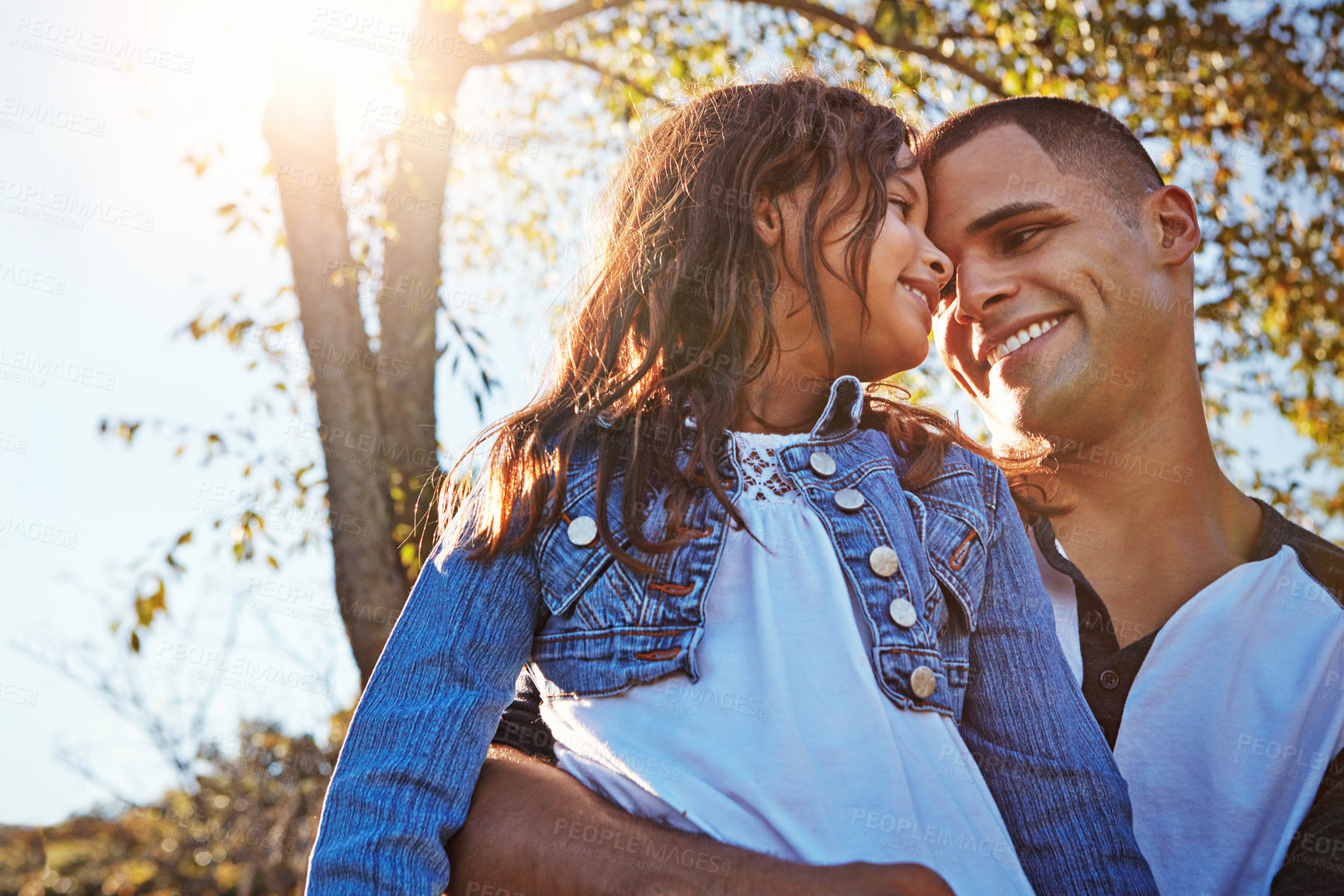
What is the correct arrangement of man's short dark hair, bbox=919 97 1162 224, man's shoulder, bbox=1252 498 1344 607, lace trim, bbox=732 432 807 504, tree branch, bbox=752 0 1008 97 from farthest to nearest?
tree branch, bbox=752 0 1008 97 < man's short dark hair, bbox=919 97 1162 224 < man's shoulder, bbox=1252 498 1344 607 < lace trim, bbox=732 432 807 504

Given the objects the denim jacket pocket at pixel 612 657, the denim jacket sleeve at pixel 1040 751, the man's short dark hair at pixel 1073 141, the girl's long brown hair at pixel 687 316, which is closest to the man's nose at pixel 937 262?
the girl's long brown hair at pixel 687 316

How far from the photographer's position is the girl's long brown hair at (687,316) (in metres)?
1.75

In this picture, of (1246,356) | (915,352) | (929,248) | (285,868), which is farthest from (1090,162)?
(285,868)

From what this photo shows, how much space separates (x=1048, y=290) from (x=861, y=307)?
32.5 inches

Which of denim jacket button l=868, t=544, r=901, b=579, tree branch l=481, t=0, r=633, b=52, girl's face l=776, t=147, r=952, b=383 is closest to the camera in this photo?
denim jacket button l=868, t=544, r=901, b=579

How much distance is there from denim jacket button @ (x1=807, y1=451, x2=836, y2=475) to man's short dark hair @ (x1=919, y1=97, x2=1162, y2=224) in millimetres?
1279

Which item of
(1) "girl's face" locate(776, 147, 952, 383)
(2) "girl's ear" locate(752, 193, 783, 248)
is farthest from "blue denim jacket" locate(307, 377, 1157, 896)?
(2) "girl's ear" locate(752, 193, 783, 248)

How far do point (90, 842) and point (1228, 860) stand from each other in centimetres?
1494

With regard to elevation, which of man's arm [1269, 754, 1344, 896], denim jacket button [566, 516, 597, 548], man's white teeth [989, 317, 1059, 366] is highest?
man's white teeth [989, 317, 1059, 366]

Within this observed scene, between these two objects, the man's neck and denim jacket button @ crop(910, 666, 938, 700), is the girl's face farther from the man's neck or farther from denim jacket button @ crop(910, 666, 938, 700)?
the man's neck

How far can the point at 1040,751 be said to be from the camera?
1.72 meters

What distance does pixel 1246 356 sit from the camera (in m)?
6.75

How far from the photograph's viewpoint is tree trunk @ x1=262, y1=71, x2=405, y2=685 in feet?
12.4

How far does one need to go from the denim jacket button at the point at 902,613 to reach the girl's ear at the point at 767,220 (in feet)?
→ 2.71
